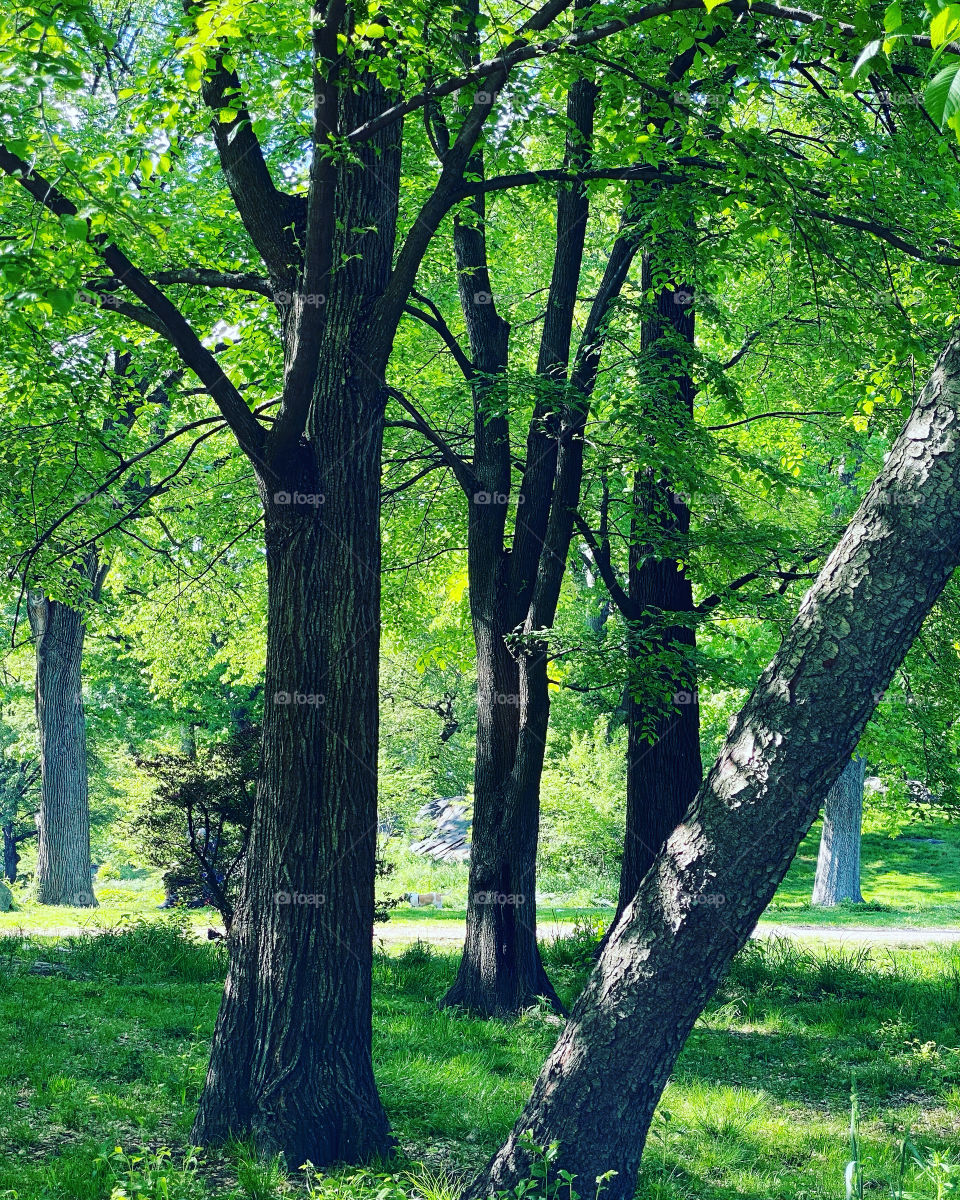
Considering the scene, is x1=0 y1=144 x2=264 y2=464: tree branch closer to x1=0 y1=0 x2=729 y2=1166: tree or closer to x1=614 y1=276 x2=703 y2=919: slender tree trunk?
x1=0 y1=0 x2=729 y2=1166: tree

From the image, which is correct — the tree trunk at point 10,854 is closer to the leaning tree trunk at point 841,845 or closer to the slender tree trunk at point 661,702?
the leaning tree trunk at point 841,845

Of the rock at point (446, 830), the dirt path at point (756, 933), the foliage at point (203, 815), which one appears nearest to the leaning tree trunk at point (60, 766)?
the dirt path at point (756, 933)

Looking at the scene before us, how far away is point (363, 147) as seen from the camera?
6516 millimetres

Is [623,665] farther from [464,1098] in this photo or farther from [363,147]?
[363,147]

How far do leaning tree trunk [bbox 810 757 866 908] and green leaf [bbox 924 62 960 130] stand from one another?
843 inches

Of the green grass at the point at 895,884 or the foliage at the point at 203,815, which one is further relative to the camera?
the green grass at the point at 895,884

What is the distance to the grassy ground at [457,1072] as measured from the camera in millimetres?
5488

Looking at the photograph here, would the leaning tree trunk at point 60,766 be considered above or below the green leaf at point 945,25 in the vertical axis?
below

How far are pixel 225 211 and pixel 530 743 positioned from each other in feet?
20.7

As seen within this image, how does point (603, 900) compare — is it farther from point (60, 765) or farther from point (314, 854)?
point (314, 854)

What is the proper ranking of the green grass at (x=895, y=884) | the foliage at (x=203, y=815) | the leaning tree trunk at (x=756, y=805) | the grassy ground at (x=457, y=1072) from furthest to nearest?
the green grass at (x=895, y=884)
the foliage at (x=203, y=815)
the grassy ground at (x=457, y=1072)
the leaning tree trunk at (x=756, y=805)

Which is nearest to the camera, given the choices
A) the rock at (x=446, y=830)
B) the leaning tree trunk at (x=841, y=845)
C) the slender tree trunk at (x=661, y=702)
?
the slender tree trunk at (x=661, y=702)

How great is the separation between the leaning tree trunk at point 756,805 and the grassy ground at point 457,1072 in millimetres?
795

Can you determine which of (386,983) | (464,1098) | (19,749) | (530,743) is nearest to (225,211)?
(530,743)
